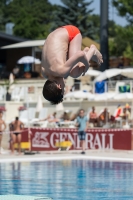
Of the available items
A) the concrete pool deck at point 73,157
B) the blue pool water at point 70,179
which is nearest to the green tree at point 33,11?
the concrete pool deck at point 73,157

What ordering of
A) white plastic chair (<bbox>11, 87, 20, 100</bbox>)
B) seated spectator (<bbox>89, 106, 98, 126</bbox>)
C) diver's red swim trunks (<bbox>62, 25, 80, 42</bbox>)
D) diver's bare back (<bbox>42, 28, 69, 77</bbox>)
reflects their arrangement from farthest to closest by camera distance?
white plastic chair (<bbox>11, 87, 20, 100</bbox>)
seated spectator (<bbox>89, 106, 98, 126</bbox>)
diver's red swim trunks (<bbox>62, 25, 80, 42</bbox>)
diver's bare back (<bbox>42, 28, 69, 77</bbox>)

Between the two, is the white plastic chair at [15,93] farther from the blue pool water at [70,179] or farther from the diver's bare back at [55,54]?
the diver's bare back at [55,54]

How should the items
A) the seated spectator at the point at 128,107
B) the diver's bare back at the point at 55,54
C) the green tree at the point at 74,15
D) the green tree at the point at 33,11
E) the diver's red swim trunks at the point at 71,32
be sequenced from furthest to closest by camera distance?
the green tree at the point at 33,11
the green tree at the point at 74,15
the seated spectator at the point at 128,107
the diver's red swim trunks at the point at 71,32
the diver's bare back at the point at 55,54

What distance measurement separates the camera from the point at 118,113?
869 inches

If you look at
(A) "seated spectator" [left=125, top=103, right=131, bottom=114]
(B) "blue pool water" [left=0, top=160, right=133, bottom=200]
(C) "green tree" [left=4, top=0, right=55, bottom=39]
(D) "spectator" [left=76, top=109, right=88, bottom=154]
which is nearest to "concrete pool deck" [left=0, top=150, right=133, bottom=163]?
(D) "spectator" [left=76, top=109, right=88, bottom=154]

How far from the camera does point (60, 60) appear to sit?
6961mm

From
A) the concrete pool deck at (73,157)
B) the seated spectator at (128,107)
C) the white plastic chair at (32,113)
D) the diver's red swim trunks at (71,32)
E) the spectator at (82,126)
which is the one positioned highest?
the diver's red swim trunks at (71,32)

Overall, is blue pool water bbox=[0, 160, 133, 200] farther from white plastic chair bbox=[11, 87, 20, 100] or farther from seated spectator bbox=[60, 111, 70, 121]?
white plastic chair bbox=[11, 87, 20, 100]

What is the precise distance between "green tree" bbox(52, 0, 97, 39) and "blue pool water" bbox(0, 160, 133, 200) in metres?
31.8

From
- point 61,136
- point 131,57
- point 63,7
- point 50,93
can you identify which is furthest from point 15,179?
point 63,7

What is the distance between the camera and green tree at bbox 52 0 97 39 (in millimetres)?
46844

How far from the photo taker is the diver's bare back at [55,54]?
695 cm

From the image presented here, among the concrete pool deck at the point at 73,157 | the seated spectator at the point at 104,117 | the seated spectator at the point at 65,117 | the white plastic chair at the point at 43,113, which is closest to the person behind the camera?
the concrete pool deck at the point at 73,157

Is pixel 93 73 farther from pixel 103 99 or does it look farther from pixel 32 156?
pixel 32 156
